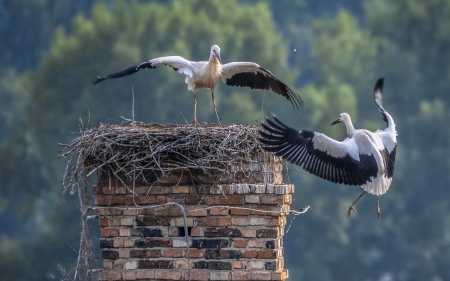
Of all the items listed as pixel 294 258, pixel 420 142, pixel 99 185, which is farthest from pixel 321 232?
pixel 99 185

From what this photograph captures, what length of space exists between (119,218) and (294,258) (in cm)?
2026

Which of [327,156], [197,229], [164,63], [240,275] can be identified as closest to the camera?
[240,275]

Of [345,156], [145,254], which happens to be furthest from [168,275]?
[345,156]

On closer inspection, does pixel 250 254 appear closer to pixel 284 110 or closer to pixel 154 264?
pixel 154 264

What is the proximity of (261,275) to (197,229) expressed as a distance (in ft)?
1.68

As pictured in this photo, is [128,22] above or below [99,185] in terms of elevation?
above

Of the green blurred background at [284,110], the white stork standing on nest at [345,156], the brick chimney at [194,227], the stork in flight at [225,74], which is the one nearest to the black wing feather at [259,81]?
the stork in flight at [225,74]

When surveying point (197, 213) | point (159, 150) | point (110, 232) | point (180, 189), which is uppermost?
point (159, 150)

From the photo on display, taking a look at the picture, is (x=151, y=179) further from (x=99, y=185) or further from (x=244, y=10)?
(x=244, y=10)

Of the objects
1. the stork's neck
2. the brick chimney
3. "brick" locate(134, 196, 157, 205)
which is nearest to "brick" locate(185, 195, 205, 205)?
the brick chimney

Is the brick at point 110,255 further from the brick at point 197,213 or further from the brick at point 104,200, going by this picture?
the brick at point 197,213

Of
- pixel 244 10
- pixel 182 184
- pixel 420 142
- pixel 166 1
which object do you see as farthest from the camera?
pixel 166 1

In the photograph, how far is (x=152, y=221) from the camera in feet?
23.1

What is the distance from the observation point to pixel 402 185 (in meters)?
27.1
